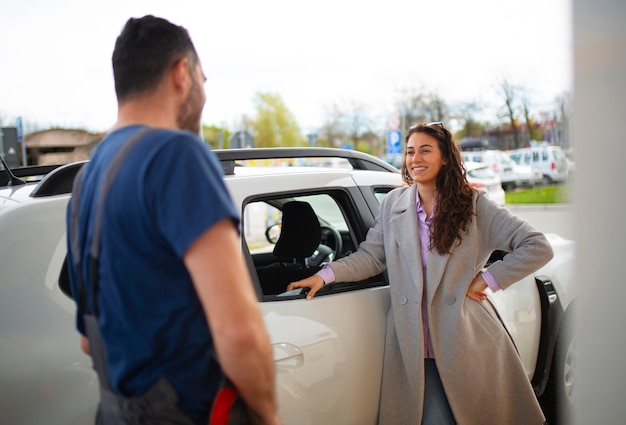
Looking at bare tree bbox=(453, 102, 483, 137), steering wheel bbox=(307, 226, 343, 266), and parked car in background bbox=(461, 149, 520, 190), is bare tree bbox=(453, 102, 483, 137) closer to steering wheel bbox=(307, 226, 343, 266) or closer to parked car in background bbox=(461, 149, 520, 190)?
parked car in background bbox=(461, 149, 520, 190)

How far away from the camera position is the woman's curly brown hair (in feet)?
9.34

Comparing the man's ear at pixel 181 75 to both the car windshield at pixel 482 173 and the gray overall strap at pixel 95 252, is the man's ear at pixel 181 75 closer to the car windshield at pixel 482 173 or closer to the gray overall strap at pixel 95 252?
the gray overall strap at pixel 95 252

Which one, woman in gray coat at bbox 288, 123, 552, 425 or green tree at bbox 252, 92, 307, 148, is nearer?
woman in gray coat at bbox 288, 123, 552, 425

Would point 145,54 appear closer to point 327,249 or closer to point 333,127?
point 327,249

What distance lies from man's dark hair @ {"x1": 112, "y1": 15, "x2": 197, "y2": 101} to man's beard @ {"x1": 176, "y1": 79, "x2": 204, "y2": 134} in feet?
0.23

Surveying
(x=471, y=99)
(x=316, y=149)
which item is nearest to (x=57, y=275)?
(x=316, y=149)

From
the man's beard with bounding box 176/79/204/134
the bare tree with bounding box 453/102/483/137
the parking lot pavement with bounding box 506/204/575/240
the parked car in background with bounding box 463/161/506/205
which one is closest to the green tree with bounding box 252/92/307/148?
the bare tree with bounding box 453/102/483/137

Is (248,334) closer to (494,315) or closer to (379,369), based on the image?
(379,369)

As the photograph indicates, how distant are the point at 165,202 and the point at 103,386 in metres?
0.53

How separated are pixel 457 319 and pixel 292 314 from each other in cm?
78

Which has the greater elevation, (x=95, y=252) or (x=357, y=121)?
(x=357, y=121)

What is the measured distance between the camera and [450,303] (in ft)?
9.35

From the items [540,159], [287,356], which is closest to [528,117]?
[540,159]

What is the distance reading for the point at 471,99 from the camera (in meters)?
33.3
